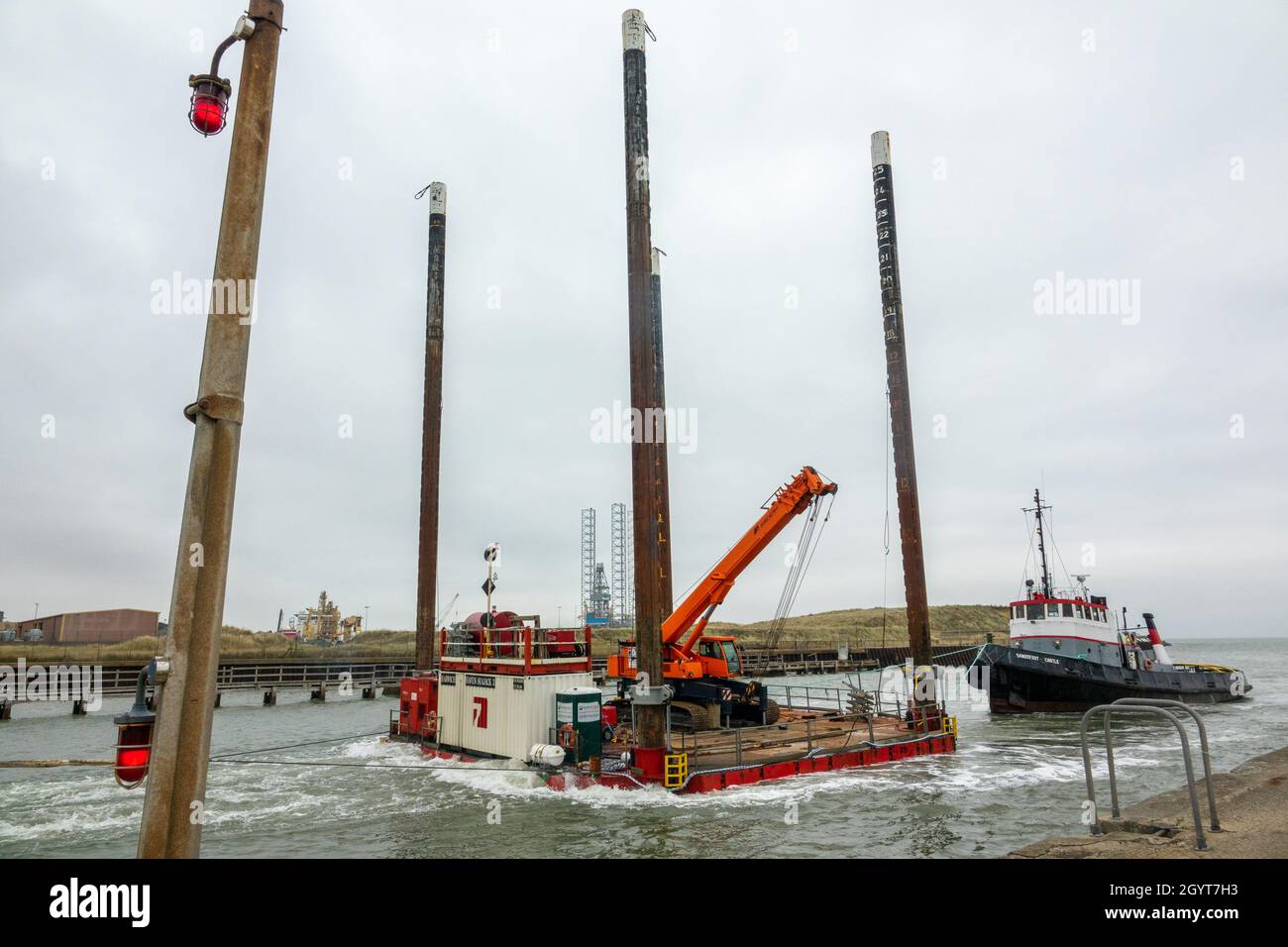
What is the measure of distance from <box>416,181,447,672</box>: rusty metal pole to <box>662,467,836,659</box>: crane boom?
30.0ft

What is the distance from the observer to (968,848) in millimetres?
13445

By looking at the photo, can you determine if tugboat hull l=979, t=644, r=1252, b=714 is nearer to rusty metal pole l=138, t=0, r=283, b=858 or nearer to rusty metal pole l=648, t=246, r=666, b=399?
rusty metal pole l=648, t=246, r=666, b=399

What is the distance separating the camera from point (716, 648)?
79.3 feet

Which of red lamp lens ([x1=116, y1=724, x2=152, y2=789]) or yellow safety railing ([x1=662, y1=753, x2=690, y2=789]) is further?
yellow safety railing ([x1=662, y1=753, x2=690, y2=789])

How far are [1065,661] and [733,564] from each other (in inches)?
912

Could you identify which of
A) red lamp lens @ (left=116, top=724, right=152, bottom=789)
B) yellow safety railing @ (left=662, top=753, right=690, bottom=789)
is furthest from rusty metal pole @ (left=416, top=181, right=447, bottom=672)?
red lamp lens @ (left=116, top=724, right=152, bottom=789)

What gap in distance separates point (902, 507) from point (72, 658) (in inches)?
2258

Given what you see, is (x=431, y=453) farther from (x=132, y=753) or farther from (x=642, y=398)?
(x=132, y=753)

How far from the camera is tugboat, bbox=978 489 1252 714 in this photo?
36.6m

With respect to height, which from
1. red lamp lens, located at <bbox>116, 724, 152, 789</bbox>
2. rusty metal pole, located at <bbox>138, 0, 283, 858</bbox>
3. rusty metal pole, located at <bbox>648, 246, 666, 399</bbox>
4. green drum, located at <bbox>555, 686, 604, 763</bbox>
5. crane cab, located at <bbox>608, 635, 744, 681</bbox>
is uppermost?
rusty metal pole, located at <bbox>648, 246, 666, 399</bbox>

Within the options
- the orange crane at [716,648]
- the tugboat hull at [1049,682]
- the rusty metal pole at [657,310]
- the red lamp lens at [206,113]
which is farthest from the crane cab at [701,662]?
the red lamp lens at [206,113]

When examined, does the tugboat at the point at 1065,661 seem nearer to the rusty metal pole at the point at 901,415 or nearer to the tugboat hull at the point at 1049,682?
the tugboat hull at the point at 1049,682
